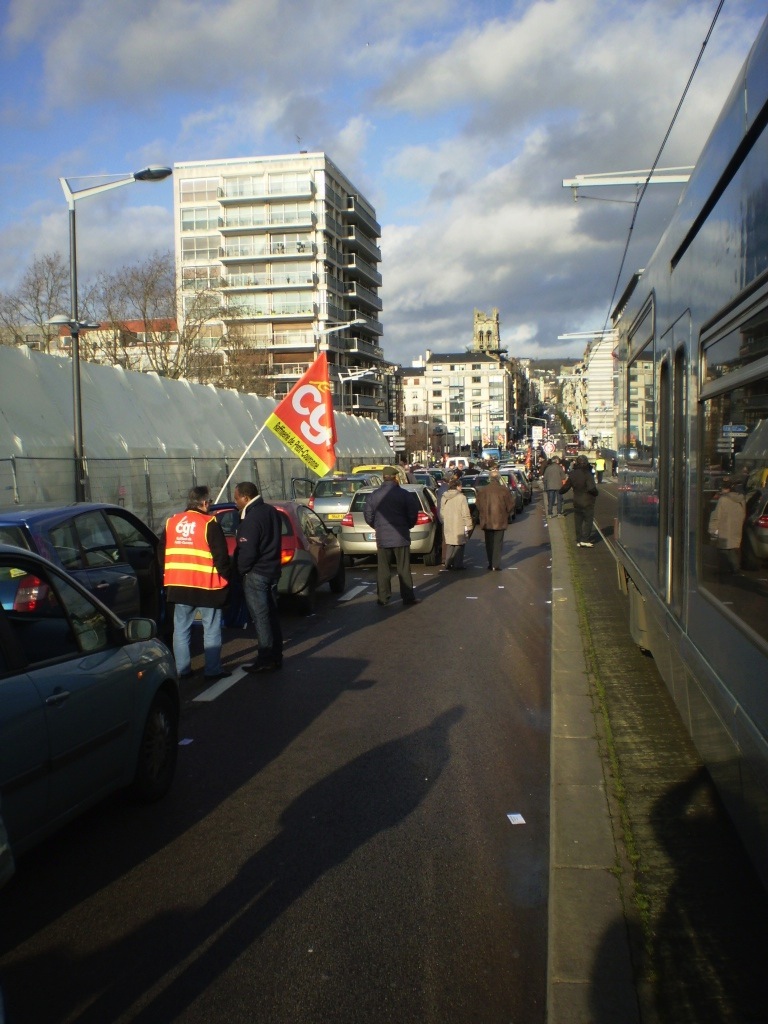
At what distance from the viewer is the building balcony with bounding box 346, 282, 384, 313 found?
92.9m

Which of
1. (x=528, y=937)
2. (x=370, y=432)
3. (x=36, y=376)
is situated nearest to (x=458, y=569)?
(x=36, y=376)

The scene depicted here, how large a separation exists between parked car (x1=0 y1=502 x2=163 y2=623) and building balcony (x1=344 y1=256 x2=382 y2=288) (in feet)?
275

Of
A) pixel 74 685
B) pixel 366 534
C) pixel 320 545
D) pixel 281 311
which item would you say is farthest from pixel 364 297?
pixel 74 685

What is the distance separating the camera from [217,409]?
35594 millimetres

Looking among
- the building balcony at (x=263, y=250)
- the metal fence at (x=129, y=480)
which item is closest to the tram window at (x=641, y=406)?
the metal fence at (x=129, y=480)

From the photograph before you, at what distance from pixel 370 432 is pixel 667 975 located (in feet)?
188

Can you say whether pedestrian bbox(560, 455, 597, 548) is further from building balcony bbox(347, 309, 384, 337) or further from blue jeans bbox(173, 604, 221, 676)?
building balcony bbox(347, 309, 384, 337)

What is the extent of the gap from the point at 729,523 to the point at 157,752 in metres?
3.51

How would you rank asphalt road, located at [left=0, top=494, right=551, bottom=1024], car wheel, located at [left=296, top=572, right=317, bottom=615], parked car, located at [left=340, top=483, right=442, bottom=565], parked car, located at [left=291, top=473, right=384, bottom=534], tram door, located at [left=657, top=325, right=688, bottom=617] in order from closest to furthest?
asphalt road, located at [left=0, top=494, right=551, bottom=1024] < tram door, located at [left=657, top=325, right=688, bottom=617] < car wheel, located at [left=296, top=572, right=317, bottom=615] < parked car, located at [left=340, top=483, right=442, bottom=565] < parked car, located at [left=291, top=473, right=384, bottom=534]

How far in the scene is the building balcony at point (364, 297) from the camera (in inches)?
3657

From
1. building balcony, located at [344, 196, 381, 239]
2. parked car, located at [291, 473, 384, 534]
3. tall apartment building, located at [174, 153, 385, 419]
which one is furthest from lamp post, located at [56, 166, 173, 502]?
building balcony, located at [344, 196, 381, 239]

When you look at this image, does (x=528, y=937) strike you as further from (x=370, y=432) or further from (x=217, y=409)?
(x=370, y=432)

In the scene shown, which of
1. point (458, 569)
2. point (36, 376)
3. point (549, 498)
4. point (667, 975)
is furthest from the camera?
point (549, 498)

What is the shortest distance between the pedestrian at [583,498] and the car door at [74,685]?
1727 centimetres
